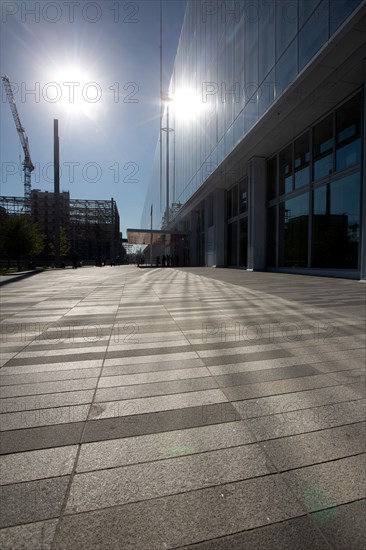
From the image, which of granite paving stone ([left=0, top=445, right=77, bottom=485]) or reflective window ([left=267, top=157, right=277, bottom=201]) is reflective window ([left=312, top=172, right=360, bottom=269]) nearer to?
reflective window ([left=267, top=157, right=277, bottom=201])

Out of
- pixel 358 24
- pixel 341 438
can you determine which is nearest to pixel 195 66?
pixel 358 24

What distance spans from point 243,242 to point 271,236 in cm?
420

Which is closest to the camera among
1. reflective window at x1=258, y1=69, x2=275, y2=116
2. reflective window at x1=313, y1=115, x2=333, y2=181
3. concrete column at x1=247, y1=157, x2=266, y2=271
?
reflective window at x1=313, y1=115, x2=333, y2=181

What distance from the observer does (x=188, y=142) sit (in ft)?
120

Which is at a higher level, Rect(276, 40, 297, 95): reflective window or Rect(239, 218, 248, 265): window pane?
Rect(276, 40, 297, 95): reflective window

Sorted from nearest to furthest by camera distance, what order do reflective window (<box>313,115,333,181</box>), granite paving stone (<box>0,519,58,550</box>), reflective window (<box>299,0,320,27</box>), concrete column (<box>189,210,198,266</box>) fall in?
granite paving stone (<box>0,519,58,550</box>)
reflective window (<box>299,0,320,27</box>)
reflective window (<box>313,115,333,181</box>)
concrete column (<box>189,210,198,266</box>)

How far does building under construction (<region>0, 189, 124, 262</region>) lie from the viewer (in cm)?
8444

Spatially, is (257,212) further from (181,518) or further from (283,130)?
(181,518)

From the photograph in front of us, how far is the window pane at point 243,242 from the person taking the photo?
24.5 metres

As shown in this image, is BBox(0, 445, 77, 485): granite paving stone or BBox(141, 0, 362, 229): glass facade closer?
BBox(0, 445, 77, 485): granite paving stone

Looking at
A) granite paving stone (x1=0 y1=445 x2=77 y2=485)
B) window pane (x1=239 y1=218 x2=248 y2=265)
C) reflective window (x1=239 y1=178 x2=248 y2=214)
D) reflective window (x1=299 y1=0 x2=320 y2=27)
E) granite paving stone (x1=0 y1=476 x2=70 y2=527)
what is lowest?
granite paving stone (x1=0 y1=476 x2=70 y2=527)

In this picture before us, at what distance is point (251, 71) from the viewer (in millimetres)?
17562

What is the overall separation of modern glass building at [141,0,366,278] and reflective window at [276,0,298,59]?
0.04 m

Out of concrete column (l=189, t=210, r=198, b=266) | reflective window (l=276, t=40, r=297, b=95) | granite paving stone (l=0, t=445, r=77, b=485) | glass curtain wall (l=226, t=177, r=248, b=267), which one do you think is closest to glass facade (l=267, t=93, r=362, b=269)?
reflective window (l=276, t=40, r=297, b=95)
